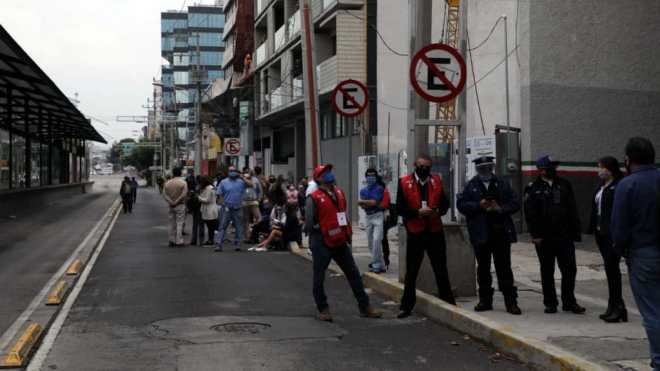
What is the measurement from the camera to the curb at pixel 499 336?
19.7ft

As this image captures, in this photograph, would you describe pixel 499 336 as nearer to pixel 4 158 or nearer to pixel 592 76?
pixel 592 76

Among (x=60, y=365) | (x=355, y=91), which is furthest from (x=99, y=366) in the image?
(x=355, y=91)

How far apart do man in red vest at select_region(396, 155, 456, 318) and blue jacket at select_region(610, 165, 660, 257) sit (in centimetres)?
314

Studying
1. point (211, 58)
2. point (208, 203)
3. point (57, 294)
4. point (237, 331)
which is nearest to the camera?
point (237, 331)

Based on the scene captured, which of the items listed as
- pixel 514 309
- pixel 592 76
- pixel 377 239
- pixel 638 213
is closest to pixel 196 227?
pixel 377 239

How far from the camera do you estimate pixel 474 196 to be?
8297mm

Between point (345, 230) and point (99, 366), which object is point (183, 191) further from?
point (99, 366)

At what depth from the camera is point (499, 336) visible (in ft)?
23.1

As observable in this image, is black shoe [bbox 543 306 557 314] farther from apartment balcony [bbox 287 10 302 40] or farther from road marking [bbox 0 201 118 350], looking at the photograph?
apartment balcony [bbox 287 10 302 40]

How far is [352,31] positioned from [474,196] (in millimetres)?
20643

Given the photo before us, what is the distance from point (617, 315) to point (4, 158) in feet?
100

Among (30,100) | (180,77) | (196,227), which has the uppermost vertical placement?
(180,77)

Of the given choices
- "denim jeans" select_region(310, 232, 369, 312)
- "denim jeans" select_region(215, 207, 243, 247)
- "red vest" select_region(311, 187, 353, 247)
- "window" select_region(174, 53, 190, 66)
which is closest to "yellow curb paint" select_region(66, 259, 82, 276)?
"denim jeans" select_region(215, 207, 243, 247)

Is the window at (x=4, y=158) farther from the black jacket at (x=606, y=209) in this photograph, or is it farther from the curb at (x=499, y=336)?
the black jacket at (x=606, y=209)
